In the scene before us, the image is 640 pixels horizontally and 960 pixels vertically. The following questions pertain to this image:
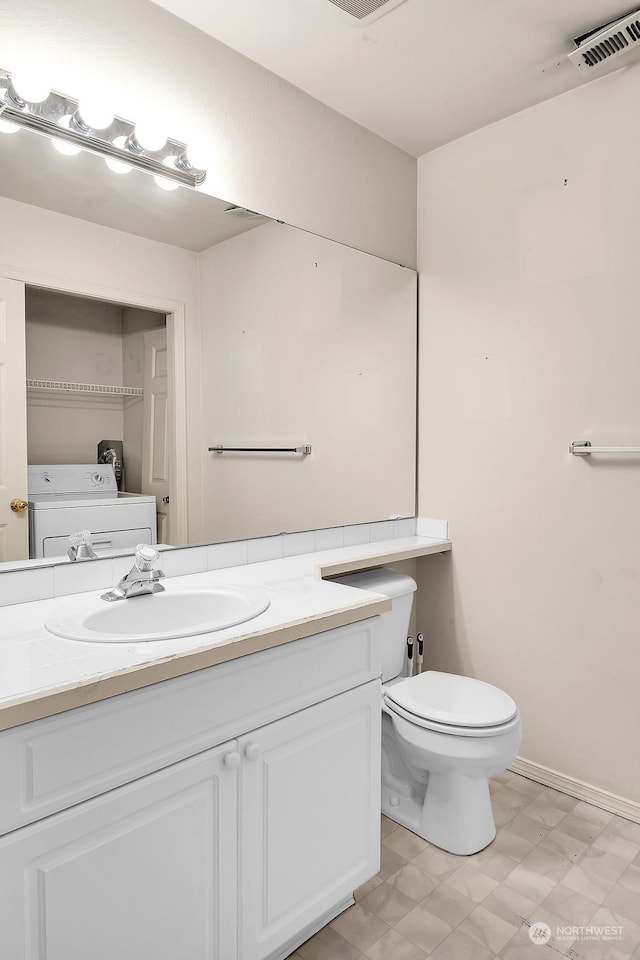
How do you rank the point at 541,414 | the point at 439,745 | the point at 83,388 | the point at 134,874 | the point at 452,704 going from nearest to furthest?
1. the point at 134,874
2. the point at 83,388
3. the point at 439,745
4. the point at 452,704
5. the point at 541,414

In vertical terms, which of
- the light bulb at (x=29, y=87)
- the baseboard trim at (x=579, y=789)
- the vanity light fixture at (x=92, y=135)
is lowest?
the baseboard trim at (x=579, y=789)

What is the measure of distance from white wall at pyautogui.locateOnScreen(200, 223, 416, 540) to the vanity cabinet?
0.69 meters

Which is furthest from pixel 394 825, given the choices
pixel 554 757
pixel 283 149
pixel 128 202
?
pixel 283 149

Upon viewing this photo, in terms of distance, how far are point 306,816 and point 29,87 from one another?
176 cm

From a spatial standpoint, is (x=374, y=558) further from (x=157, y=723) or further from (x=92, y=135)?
(x=92, y=135)

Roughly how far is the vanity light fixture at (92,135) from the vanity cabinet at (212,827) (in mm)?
1310

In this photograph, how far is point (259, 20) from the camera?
1.68m

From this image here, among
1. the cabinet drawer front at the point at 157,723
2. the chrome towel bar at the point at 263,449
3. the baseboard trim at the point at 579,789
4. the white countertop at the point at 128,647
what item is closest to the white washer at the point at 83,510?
the white countertop at the point at 128,647

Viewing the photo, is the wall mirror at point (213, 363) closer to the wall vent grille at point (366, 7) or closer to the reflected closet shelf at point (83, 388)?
the reflected closet shelf at point (83, 388)

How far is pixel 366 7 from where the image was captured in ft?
5.25

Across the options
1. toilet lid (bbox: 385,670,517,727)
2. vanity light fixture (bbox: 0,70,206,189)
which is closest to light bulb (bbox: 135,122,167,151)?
vanity light fixture (bbox: 0,70,206,189)

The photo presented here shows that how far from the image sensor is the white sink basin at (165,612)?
1.20m

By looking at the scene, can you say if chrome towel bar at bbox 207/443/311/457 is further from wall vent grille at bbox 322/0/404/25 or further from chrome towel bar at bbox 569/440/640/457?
→ wall vent grille at bbox 322/0/404/25

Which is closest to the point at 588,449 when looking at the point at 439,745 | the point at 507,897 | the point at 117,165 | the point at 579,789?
the point at 439,745
